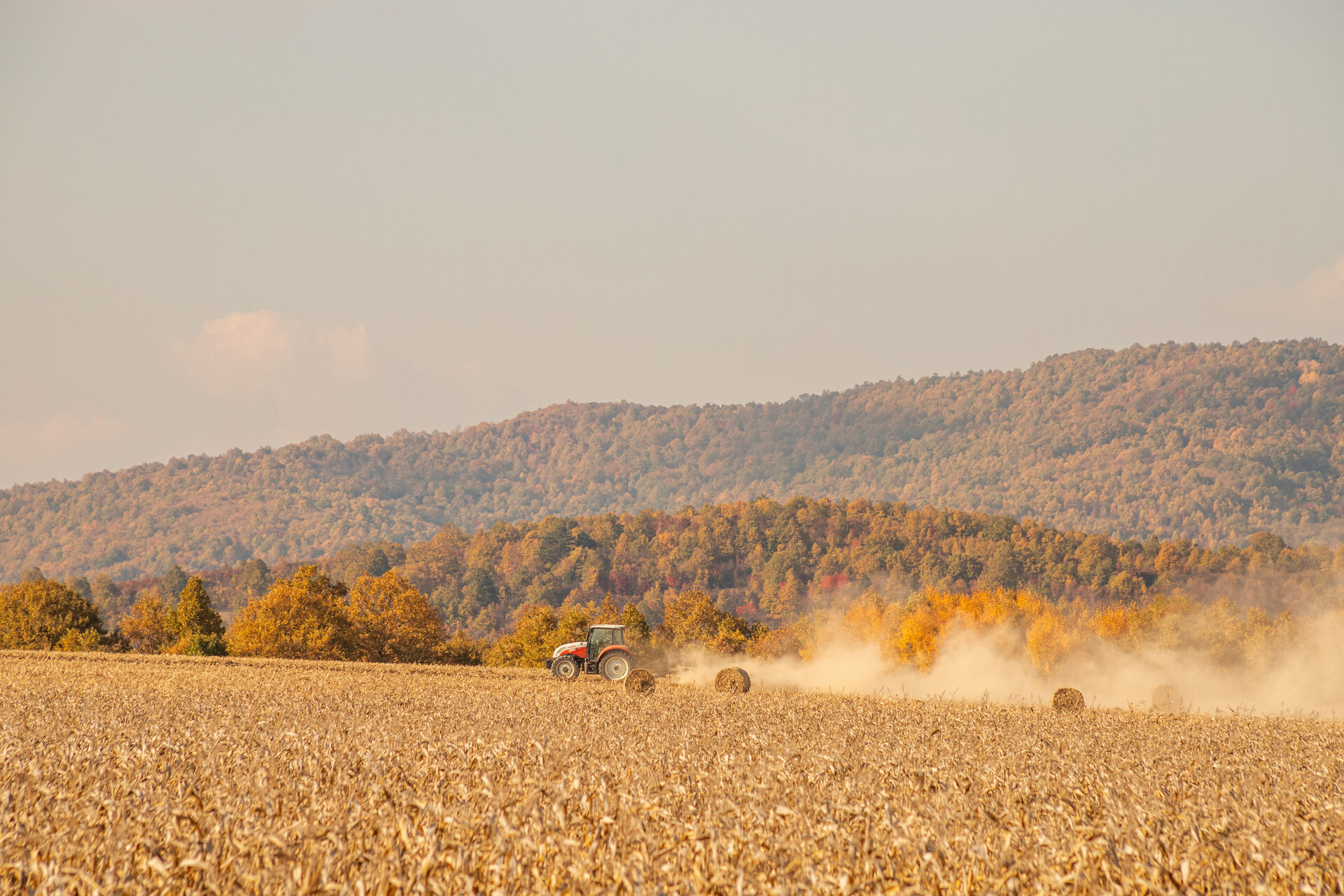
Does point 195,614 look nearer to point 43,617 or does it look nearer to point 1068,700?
point 43,617

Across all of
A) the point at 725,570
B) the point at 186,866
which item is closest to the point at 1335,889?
the point at 186,866

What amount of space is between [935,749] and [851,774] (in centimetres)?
392

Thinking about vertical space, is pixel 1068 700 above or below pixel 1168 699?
above

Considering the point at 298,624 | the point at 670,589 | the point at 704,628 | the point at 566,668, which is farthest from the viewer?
the point at 670,589

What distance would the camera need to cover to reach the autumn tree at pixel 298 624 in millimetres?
58938

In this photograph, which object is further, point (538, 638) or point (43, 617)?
point (538, 638)

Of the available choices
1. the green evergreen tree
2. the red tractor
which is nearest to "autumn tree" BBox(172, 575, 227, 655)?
the green evergreen tree

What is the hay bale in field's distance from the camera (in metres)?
30.8

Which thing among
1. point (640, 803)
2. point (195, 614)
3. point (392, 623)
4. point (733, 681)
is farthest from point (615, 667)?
point (195, 614)

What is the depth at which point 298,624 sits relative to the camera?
198ft

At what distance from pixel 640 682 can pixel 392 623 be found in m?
46.8

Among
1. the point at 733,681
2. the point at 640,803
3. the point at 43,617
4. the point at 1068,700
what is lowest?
the point at 1068,700

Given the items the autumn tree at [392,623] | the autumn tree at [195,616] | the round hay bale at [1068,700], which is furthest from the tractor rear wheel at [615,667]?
the autumn tree at [195,616]

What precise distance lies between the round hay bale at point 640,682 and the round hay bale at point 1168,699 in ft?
48.3
